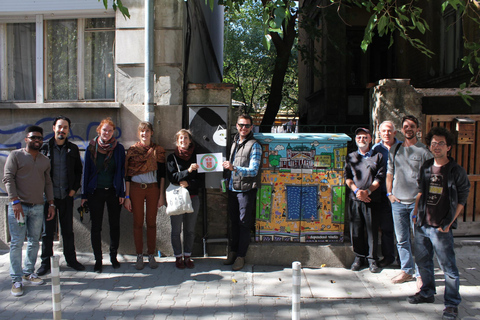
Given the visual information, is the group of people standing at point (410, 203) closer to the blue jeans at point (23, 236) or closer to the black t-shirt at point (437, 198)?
the black t-shirt at point (437, 198)

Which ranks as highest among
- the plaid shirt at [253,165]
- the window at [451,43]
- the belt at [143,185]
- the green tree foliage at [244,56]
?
the green tree foliage at [244,56]

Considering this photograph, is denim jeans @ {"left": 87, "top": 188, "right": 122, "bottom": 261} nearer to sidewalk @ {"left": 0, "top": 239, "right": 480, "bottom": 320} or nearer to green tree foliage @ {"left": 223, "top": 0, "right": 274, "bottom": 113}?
sidewalk @ {"left": 0, "top": 239, "right": 480, "bottom": 320}

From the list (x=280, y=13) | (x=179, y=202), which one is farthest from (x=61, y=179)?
(x=280, y=13)

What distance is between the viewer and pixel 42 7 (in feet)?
19.7

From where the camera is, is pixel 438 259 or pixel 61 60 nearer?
pixel 438 259

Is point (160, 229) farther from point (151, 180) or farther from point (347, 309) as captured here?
point (347, 309)

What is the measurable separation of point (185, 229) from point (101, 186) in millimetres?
1267

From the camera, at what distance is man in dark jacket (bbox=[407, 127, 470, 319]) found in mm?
3867

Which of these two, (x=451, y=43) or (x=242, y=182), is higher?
(x=451, y=43)

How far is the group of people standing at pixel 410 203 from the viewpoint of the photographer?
390 centimetres

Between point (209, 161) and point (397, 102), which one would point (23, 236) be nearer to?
point (209, 161)

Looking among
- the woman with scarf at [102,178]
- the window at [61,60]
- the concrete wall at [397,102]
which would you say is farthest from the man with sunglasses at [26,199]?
the concrete wall at [397,102]

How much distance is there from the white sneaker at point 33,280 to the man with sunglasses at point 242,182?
2.42m

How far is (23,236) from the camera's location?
4.63 meters
